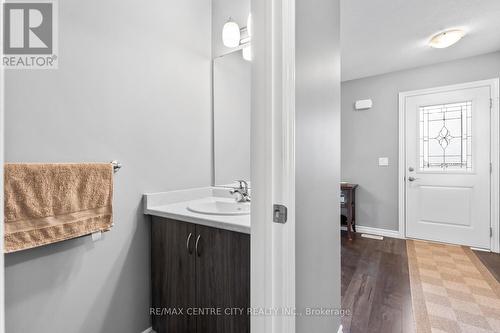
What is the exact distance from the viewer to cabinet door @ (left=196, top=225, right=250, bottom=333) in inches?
43.9

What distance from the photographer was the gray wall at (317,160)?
0.95 m

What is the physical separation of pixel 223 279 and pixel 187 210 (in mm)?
475

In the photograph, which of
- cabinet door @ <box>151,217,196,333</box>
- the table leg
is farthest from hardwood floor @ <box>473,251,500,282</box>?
cabinet door @ <box>151,217,196,333</box>

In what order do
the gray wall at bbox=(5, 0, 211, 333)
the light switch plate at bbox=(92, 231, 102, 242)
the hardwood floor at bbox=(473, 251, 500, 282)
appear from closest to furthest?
the gray wall at bbox=(5, 0, 211, 333)
the light switch plate at bbox=(92, 231, 102, 242)
the hardwood floor at bbox=(473, 251, 500, 282)

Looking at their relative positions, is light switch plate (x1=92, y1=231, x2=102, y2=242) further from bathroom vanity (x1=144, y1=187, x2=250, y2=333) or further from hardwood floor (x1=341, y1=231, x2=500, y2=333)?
hardwood floor (x1=341, y1=231, x2=500, y2=333)

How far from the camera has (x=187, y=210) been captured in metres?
1.47

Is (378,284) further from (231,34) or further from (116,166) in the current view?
(231,34)

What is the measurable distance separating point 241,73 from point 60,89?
1206mm

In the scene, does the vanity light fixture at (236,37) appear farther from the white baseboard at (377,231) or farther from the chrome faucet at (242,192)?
the white baseboard at (377,231)

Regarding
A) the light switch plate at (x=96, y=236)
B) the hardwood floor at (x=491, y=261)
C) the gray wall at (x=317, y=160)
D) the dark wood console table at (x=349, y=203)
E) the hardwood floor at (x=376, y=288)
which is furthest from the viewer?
the dark wood console table at (x=349, y=203)

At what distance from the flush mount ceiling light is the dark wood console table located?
1946mm

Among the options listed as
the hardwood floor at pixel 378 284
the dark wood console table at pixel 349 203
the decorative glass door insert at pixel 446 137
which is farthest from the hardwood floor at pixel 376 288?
the decorative glass door insert at pixel 446 137

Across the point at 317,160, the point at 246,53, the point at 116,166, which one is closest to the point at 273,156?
the point at 317,160

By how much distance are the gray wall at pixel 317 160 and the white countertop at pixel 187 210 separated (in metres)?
0.30
